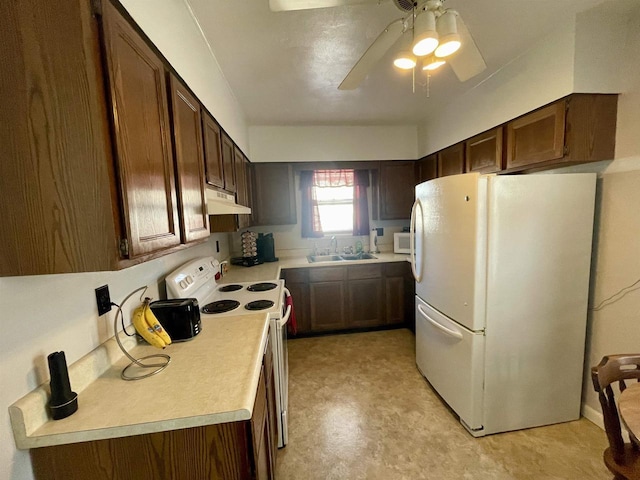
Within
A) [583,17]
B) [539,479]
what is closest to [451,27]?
[583,17]

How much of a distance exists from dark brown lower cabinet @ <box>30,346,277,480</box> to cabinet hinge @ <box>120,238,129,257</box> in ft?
1.73

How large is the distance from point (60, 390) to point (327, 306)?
261cm

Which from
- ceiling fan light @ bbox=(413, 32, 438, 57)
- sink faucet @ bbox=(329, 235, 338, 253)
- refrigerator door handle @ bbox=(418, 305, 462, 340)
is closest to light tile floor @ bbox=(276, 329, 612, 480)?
refrigerator door handle @ bbox=(418, 305, 462, 340)

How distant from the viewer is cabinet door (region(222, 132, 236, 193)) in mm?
1998

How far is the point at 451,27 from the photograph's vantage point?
108 cm

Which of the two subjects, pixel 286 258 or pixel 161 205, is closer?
pixel 161 205

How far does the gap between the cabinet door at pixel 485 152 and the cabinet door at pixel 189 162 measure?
86.3 inches

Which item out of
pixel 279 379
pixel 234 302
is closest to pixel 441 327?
pixel 279 379

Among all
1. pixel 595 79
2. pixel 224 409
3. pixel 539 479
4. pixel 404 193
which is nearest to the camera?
pixel 224 409

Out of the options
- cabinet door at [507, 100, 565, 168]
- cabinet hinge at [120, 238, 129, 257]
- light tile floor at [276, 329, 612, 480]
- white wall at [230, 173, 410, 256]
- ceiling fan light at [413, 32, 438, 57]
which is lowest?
light tile floor at [276, 329, 612, 480]

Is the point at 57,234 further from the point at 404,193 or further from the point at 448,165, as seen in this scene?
the point at 404,193

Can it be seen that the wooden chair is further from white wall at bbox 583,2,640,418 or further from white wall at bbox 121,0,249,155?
white wall at bbox 121,0,249,155

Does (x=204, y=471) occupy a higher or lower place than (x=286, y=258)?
lower

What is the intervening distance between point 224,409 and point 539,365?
2017 millimetres
